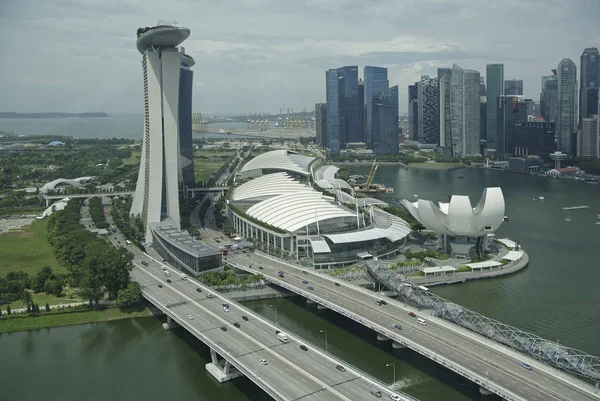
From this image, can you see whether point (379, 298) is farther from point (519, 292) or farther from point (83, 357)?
point (83, 357)

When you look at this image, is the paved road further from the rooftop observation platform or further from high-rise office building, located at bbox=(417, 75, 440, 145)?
high-rise office building, located at bbox=(417, 75, 440, 145)

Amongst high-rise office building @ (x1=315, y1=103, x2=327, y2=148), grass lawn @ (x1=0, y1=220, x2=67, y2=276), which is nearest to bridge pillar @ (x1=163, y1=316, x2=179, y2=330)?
grass lawn @ (x1=0, y1=220, x2=67, y2=276)

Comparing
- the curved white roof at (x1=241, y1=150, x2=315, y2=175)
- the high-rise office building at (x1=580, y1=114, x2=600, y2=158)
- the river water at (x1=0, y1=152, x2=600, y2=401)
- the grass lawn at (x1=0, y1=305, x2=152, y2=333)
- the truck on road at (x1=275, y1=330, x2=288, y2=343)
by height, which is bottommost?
the river water at (x1=0, y1=152, x2=600, y2=401)

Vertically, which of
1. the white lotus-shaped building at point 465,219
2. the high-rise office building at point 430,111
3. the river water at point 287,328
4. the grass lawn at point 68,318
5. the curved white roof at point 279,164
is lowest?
the river water at point 287,328

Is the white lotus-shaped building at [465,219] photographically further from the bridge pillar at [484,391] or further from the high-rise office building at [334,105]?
the high-rise office building at [334,105]

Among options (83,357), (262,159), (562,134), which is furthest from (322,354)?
(562,134)

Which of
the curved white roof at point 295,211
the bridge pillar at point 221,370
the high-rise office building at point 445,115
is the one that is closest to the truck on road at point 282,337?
the bridge pillar at point 221,370
